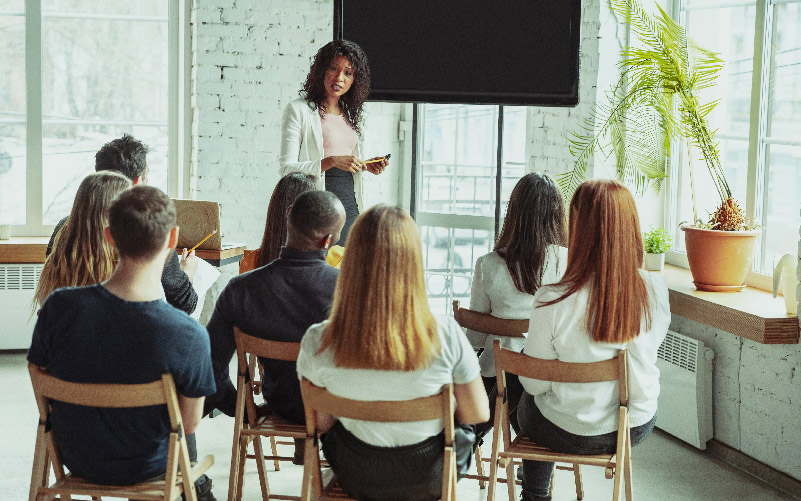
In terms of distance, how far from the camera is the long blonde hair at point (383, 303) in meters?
2.02

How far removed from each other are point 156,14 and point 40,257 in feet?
5.01

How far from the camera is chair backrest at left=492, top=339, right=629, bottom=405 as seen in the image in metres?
2.41

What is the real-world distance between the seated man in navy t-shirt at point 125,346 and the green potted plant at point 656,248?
2607 millimetres

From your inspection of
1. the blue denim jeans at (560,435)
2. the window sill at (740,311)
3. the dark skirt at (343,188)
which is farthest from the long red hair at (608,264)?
the dark skirt at (343,188)

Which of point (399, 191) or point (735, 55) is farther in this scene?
point (399, 191)

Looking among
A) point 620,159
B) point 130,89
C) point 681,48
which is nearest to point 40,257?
point 130,89

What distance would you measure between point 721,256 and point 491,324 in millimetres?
1298

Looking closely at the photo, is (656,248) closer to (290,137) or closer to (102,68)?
(290,137)

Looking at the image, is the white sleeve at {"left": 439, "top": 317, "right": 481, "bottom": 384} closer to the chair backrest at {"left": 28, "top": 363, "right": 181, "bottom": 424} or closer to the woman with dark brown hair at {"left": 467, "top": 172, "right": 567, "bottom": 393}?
the chair backrest at {"left": 28, "top": 363, "right": 181, "bottom": 424}

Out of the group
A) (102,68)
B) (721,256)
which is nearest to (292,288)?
(721,256)

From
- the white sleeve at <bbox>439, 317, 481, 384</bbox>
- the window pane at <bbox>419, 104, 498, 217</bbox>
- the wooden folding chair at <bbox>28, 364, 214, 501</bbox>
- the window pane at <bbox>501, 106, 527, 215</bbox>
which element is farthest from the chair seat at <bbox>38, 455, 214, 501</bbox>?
the window pane at <bbox>419, 104, 498, 217</bbox>

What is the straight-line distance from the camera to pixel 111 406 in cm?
205

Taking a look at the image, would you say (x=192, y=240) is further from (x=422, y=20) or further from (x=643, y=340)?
(x=643, y=340)

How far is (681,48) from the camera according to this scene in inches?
158
